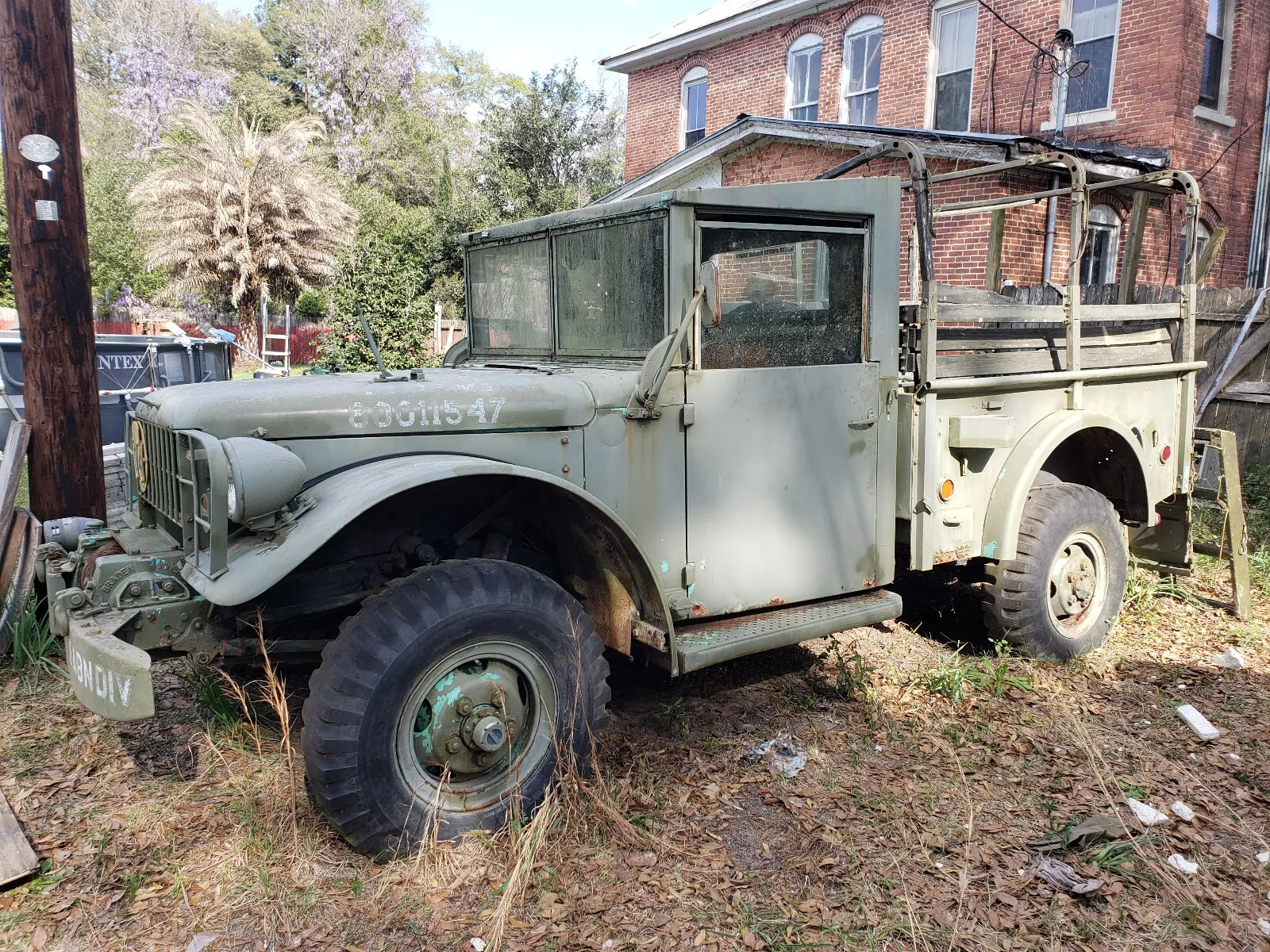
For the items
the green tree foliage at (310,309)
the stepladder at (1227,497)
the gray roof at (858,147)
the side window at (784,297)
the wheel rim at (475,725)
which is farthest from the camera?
the green tree foliage at (310,309)

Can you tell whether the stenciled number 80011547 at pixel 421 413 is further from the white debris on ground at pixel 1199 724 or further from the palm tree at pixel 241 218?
the palm tree at pixel 241 218

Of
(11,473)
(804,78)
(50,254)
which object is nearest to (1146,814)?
(11,473)

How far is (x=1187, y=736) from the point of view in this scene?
12.6ft

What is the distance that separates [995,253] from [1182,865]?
157 inches

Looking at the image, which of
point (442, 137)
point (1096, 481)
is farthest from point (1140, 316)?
point (442, 137)

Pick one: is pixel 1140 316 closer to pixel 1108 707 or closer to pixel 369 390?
pixel 1108 707

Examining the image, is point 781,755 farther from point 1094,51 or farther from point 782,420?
point 1094,51

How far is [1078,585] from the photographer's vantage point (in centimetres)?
464

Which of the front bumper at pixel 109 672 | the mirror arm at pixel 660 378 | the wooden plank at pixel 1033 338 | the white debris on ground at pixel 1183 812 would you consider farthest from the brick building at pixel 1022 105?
the front bumper at pixel 109 672

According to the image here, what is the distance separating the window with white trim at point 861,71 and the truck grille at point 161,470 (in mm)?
14404

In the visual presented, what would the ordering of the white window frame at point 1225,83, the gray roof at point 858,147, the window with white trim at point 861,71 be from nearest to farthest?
the gray roof at point 858,147 < the white window frame at point 1225,83 < the window with white trim at point 861,71

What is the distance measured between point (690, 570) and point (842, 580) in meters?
0.75

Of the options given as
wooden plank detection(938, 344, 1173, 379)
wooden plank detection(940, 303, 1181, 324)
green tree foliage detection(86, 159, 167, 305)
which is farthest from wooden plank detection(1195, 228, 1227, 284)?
green tree foliage detection(86, 159, 167, 305)

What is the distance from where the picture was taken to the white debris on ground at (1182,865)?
2885 millimetres
